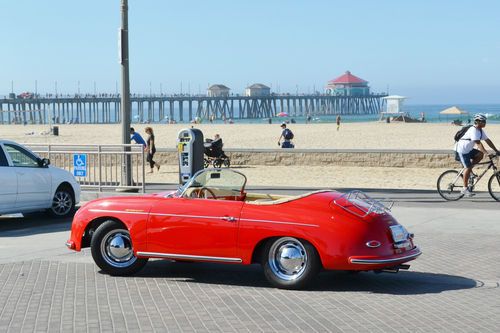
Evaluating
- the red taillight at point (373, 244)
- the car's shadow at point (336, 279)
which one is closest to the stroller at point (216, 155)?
the car's shadow at point (336, 279)

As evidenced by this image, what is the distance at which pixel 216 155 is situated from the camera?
28781 mm

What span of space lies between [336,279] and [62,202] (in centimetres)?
769

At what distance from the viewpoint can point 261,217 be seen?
9031 millimetres

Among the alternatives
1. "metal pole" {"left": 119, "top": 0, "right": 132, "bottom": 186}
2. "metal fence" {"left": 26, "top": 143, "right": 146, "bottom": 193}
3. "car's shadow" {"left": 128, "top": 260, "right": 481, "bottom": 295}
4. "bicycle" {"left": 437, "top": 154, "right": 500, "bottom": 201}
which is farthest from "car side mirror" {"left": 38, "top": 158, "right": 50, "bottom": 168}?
"bicycle" {"left": 437, "top": 154, "right": 500, "bottom": 201}

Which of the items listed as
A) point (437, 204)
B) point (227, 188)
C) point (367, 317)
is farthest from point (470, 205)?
point (367, 317)

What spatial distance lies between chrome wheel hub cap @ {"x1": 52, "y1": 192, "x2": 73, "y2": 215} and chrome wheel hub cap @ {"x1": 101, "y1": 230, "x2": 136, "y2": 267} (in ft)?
21.0

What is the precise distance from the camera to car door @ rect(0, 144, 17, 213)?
575 inches

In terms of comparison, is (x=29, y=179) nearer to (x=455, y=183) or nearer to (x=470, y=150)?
(x=455, y=183)

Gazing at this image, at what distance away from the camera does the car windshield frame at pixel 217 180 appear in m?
9.72

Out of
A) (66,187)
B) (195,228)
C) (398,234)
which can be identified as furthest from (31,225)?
(398,234)

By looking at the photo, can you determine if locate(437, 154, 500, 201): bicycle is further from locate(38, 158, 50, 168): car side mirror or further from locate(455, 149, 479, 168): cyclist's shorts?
locate(38, 158, 50, 168): car side mirror

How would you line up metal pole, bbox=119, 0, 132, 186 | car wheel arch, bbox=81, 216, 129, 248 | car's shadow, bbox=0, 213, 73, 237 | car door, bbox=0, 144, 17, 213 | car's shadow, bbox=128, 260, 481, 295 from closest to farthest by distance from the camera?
car's shadow, bbox=128, 260, 481, 295
car wheel arch, bbox=81, 216, 129, 248
car's shadow, bbox=0, 213, 73, 237
car door, bbox=0, 144, 17, 213
metal pole, bbox=119, 0, 132, 186

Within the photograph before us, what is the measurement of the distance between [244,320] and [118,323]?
1074mm

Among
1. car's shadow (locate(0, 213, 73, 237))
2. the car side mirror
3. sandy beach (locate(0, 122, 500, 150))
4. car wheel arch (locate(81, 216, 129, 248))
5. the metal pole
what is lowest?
sandy beach (locate(0, 122, 500, 150))
